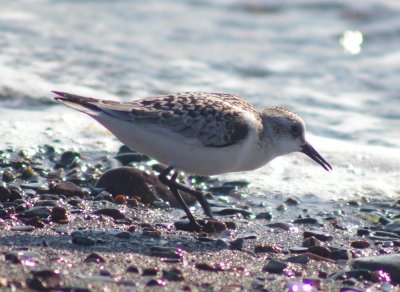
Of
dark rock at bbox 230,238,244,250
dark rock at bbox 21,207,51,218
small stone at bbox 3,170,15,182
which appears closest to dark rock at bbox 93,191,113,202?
dark rock at bbox 21,207,51,218

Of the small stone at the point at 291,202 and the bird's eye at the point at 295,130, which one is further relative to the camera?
the small stone at the point at 291,202

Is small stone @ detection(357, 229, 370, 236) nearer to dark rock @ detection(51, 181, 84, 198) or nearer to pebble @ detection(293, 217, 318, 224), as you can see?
pebble @ detection(293, 217, 318, 224)

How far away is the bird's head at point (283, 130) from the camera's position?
6.26 m

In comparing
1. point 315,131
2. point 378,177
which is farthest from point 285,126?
point 315,131

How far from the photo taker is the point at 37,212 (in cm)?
561

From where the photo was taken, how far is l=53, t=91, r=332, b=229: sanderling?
5.75 m

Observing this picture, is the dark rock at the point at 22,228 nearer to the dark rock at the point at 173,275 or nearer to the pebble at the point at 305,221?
the dark rock at the point at 173,275

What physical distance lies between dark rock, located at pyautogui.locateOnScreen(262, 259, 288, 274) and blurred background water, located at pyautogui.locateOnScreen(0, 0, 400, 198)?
2.06 meters

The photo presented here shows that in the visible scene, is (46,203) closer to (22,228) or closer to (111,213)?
(111,213)

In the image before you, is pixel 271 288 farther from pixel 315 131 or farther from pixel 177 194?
pixel 315 131

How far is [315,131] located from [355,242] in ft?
11.0

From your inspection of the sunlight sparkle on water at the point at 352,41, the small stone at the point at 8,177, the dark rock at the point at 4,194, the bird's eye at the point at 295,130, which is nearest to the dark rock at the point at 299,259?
the bird's eye at the point at 295,130

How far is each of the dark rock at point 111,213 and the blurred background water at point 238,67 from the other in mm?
1615

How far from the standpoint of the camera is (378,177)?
7.73 metres
